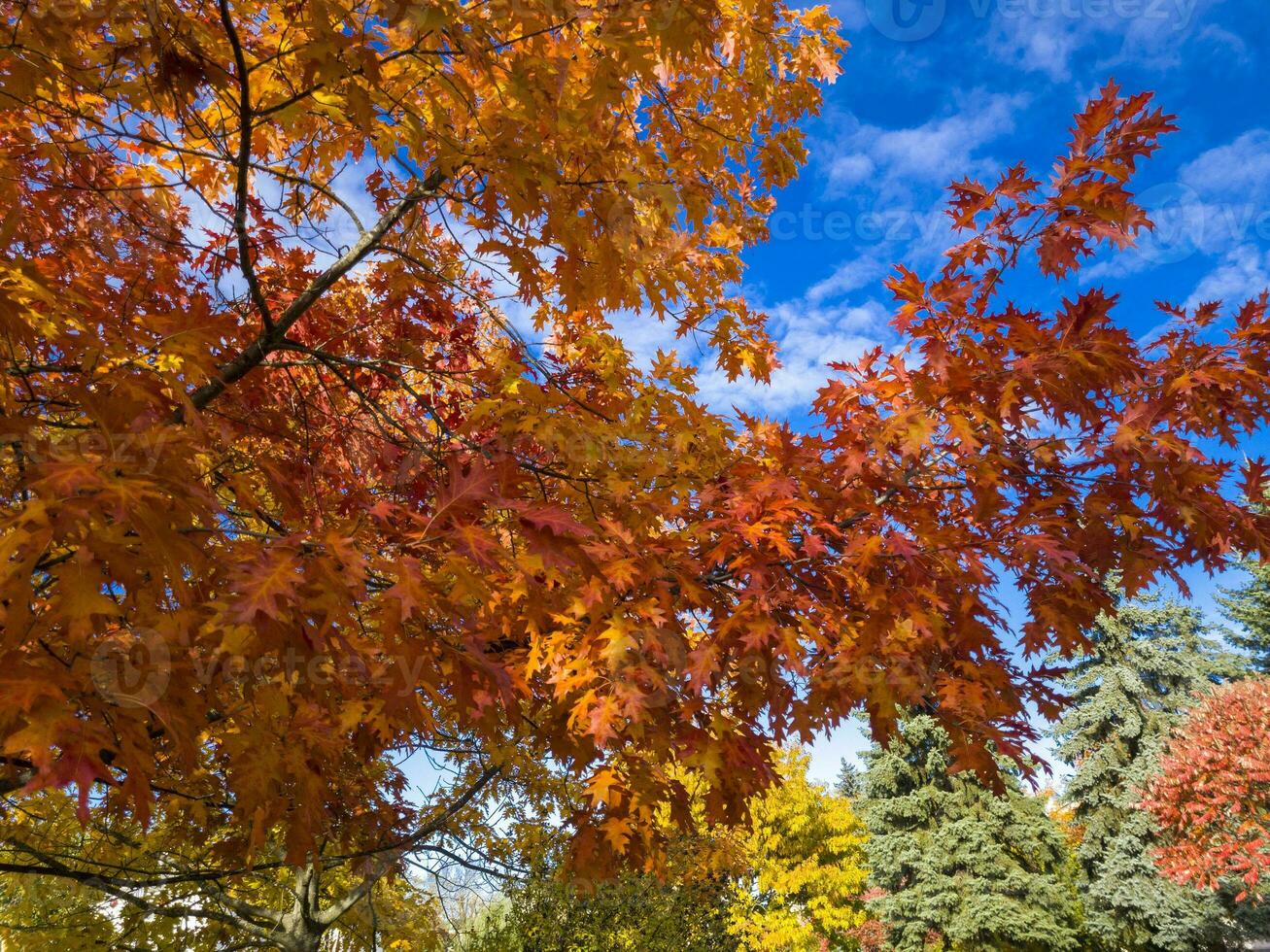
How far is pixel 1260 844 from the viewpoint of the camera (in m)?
13.1

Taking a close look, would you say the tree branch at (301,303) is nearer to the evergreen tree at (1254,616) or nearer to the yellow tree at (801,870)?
the yellow tree at (801,870)

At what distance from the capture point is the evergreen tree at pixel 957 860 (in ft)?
65.5

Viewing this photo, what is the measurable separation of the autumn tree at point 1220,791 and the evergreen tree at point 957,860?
536cm

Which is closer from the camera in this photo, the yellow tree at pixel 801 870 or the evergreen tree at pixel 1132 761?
the evergreen tree at pixel 1132 761

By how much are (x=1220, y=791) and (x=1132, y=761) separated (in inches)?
342

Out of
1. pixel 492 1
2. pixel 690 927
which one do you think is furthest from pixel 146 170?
pixel 690 927

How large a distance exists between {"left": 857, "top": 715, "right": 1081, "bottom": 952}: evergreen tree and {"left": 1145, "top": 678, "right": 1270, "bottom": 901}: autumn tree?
5.36 m

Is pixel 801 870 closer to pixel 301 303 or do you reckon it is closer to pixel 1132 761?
pixel 1132 761

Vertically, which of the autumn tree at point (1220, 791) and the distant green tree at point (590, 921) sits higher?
the autumn tree at point (1220, 791)

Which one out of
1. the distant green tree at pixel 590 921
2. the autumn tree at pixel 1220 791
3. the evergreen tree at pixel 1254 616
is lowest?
the distant green tree at pixel 590 921

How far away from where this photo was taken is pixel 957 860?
20.8 metres

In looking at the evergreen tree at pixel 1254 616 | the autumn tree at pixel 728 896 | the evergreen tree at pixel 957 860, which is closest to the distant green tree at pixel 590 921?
the autumn tree at pixel 728 896

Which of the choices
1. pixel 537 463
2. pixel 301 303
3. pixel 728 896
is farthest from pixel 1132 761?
pixel 301 303

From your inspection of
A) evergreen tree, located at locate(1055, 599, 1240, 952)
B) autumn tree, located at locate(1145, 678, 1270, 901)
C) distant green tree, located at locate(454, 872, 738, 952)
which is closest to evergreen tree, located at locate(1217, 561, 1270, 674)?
evergreen tree, located at locate(1055, 599, 1240, 952)
